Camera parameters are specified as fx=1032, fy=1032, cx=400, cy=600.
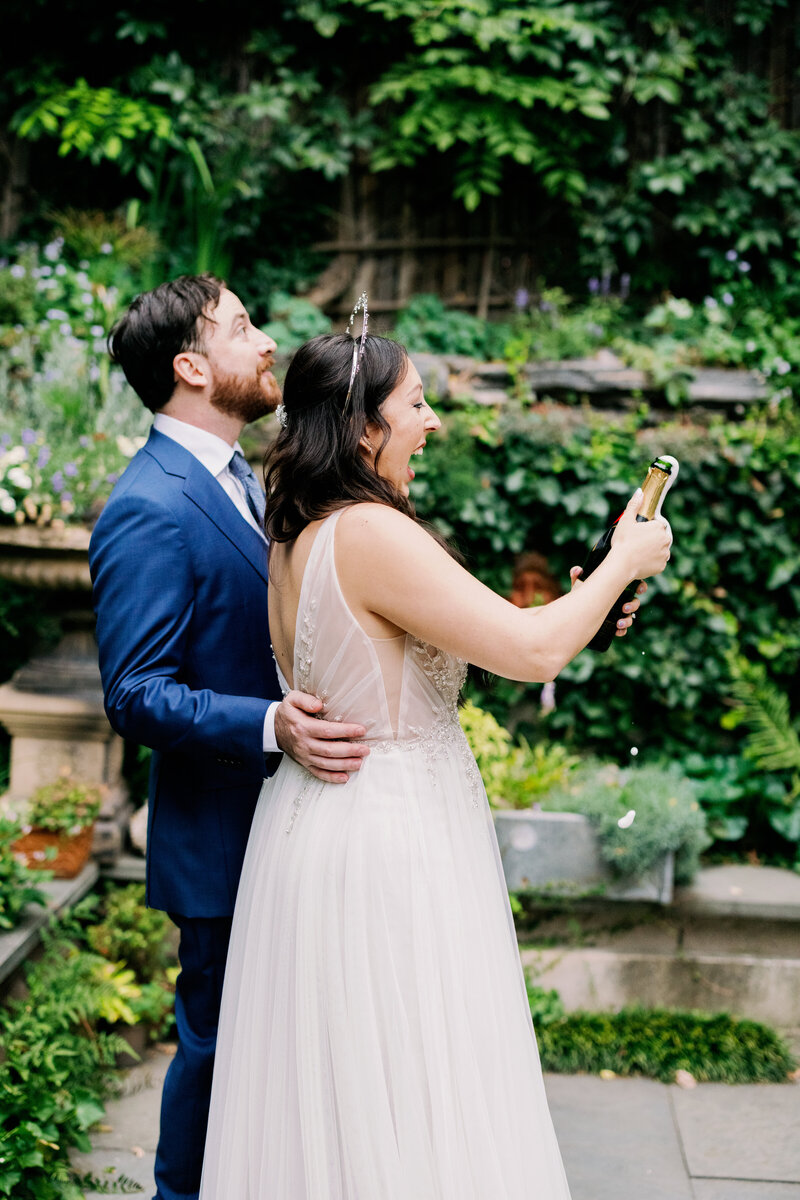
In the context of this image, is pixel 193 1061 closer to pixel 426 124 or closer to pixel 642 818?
pixel 642 818

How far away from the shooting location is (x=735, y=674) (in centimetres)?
419

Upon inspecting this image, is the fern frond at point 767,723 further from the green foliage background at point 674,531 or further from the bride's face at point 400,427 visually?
the bride's face at point 400,427

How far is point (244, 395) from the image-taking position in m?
2.35

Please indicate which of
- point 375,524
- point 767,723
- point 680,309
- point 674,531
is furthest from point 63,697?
point 680,309

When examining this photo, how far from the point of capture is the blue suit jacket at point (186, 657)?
202 cm

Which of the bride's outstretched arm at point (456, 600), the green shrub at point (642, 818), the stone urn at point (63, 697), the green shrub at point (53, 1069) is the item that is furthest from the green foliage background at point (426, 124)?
the bride's outstretched arm at point (456, 600)

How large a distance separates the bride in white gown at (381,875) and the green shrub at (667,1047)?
147 centimetres

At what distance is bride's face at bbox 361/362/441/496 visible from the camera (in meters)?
1.92

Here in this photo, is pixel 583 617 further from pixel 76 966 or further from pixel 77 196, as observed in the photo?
pixel 77 196

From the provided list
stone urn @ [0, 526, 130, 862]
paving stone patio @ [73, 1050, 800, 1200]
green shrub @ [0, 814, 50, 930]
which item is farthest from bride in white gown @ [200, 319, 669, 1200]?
stone urn @ [0, 526, 130, 862]

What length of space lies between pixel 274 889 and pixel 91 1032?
1.56 meters

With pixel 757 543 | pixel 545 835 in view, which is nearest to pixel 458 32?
pixel 757 543

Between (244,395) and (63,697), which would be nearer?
(244,395)

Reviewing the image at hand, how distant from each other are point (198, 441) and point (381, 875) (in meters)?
1.06
